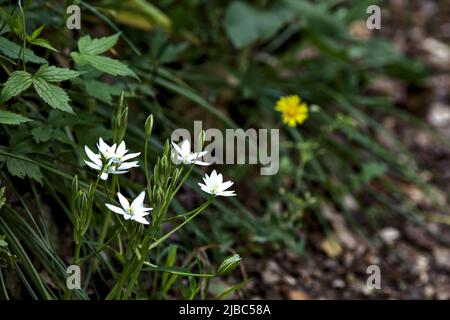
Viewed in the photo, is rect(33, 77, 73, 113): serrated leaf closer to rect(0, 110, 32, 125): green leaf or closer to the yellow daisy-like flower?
rect(0, 110, 32, 125): green leaf

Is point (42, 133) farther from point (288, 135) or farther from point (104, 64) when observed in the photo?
point (288, 135)

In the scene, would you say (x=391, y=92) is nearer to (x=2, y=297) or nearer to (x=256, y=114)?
(x=256, y=114)

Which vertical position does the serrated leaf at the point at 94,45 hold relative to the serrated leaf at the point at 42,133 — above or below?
above

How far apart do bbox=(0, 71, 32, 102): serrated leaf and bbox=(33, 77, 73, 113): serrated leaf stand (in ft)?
0.05

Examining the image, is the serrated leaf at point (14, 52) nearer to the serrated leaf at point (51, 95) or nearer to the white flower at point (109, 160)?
the serrated leaf at point (51, 95)

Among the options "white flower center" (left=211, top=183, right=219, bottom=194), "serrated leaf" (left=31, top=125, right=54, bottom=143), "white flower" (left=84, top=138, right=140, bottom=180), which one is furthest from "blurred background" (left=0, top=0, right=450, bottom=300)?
"white flower center" (left=211, top=183, right=219, bottom=194)

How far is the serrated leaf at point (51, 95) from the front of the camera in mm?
1142

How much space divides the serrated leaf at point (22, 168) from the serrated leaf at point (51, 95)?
0.52ft

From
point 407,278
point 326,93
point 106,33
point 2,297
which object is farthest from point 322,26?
point 2,297

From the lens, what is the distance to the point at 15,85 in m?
1.15

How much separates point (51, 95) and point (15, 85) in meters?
0.06

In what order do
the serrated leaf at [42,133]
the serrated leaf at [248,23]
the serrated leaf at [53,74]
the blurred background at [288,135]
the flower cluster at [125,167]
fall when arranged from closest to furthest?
the flower cluster at [125,167] → the serrated leaf at [53,74] → the serrated leaf at [42,133] → the blurred background at [288,135] → the serrated leaf at [248,23]

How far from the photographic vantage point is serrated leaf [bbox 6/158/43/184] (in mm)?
1219

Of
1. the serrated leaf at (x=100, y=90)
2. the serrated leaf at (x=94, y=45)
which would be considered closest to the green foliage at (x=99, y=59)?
the serrated leaf at (x=94, y=45)
